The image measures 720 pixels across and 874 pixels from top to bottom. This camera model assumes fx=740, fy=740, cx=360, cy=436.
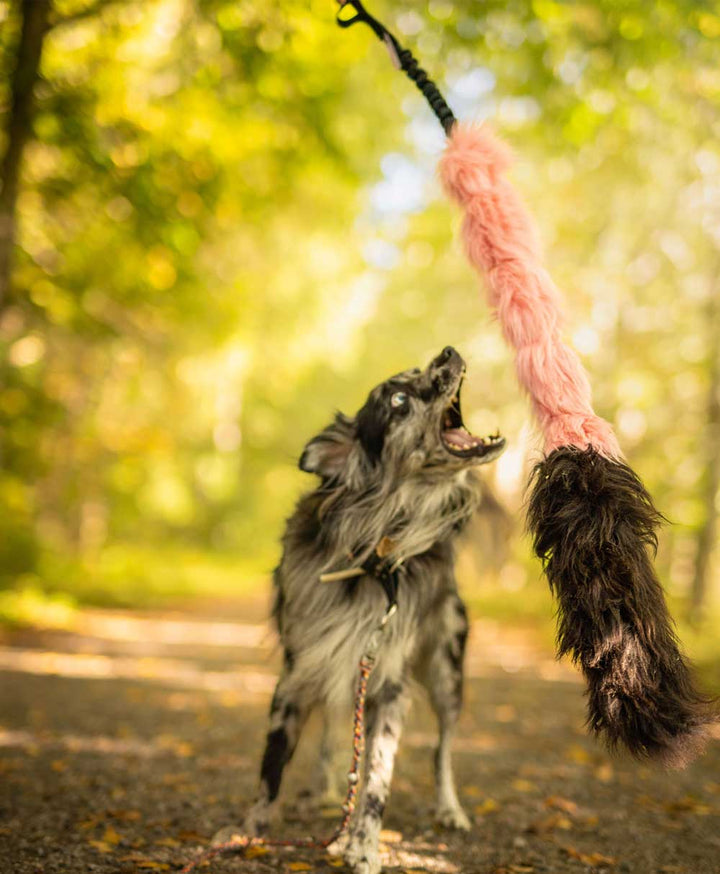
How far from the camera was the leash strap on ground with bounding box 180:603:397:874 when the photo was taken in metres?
2.97

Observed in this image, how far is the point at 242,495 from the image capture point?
1118 inches

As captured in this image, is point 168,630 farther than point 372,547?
Yes

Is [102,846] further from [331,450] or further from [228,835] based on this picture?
[331,450]

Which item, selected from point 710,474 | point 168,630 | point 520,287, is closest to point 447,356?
point 520,287

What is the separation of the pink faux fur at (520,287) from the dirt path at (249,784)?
1.86 metres

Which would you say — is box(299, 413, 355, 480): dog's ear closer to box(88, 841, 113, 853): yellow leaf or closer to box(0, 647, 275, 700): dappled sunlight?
box(88, 841, 113, 853): yellow leaf

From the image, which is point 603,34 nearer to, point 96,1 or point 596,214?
point 96,1

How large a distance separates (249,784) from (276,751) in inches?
47.3

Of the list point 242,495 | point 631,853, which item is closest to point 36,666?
point 631,853

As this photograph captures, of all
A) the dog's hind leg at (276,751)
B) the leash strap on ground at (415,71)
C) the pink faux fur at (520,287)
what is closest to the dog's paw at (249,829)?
the dog's hind leg at (276,751)

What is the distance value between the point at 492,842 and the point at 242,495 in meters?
25.5

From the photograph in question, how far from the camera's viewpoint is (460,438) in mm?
3301

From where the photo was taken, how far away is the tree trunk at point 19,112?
19.8ft

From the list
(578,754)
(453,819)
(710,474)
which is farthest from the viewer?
(710,474)
